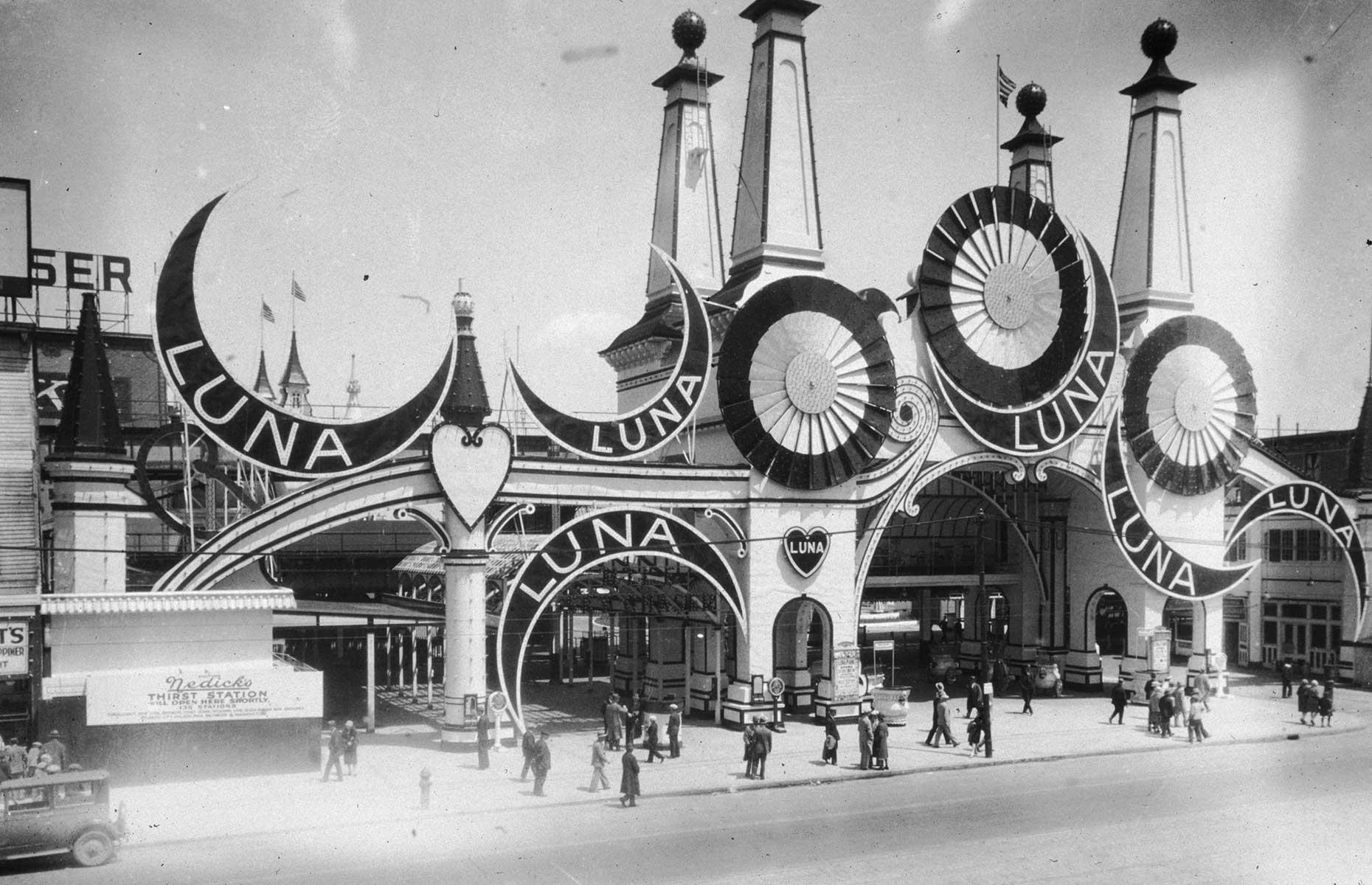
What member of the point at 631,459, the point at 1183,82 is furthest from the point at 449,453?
the point at 1183,82

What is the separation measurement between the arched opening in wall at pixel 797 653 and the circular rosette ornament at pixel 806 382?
4.51 meters

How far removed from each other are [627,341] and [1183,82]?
2256cm

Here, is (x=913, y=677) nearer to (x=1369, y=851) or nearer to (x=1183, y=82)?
(x=1183, y=82)

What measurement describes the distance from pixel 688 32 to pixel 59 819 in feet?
103

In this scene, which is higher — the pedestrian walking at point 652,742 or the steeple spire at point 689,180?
the steeple spire at point 689,180

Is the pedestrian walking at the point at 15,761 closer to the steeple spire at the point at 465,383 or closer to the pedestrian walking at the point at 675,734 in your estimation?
the steeple spire at the point at 465,383

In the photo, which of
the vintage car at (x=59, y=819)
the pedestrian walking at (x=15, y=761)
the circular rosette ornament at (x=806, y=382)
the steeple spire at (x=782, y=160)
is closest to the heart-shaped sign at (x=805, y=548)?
the circular rosette ornament at (x=806, y=382)

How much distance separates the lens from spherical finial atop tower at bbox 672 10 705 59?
4222cm

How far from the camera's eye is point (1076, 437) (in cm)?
4225

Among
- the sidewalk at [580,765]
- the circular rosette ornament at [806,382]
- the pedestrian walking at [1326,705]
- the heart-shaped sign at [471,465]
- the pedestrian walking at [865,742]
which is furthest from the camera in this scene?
the pedestrian walking at [1326,705]

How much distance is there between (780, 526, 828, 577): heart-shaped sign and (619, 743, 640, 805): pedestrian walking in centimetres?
1194

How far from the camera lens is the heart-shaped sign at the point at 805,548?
122ft

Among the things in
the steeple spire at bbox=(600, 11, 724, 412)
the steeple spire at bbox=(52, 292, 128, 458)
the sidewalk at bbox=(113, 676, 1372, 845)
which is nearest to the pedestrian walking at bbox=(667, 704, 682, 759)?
the sidewalk at bbox=(113, 676, 1372, 845)

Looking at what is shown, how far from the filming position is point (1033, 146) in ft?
163
